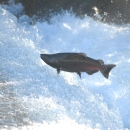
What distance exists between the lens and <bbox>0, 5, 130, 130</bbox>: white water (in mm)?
3322

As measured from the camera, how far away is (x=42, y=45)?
7.00m

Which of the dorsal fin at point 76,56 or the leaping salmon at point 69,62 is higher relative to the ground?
the dorsal fin at point 76,56

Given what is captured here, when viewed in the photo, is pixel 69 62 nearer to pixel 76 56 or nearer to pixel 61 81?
pixel 76 56

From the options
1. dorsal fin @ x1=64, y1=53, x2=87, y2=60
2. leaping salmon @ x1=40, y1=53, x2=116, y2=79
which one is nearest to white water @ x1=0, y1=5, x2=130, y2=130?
leaping salmon @ x1=40, y1=53, x2=116, y2=79

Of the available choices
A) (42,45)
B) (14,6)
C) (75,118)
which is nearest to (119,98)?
(75,118)

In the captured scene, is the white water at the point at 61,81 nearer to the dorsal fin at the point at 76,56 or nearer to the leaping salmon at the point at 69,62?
the leaping salmon at the point at 69,62

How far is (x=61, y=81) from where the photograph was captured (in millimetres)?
4484

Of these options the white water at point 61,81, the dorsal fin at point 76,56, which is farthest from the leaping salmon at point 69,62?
the white water at point 61,81

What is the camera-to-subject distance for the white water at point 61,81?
3.32 metres

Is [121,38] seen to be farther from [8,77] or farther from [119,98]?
[8,77]

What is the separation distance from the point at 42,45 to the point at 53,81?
2.74 meters

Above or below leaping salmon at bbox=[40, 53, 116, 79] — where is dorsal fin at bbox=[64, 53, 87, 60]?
above

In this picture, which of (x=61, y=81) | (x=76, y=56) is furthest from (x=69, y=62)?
(x=61, y=81)

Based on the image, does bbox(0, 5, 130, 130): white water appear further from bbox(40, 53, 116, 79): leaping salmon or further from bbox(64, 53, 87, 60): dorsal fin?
bbox(64, 53, 87, 60): dorsal fin
